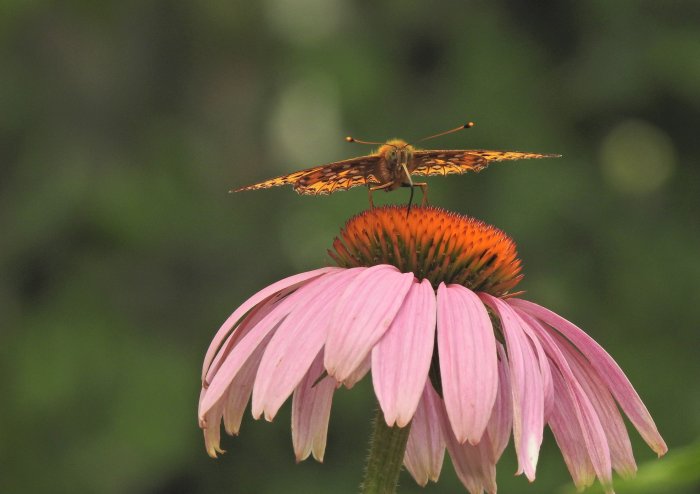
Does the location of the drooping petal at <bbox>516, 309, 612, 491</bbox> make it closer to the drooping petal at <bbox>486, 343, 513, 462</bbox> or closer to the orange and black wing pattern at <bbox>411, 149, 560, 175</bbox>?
the drooping petal at <bbox>486, 343, 513, 462</bbox>

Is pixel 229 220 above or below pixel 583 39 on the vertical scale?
below

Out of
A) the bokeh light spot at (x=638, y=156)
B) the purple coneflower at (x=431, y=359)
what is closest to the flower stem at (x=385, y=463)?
the purple coneflower at (x=431, y=359)

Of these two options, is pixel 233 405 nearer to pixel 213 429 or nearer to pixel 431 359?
pixel 213 429

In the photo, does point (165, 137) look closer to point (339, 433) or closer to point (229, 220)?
point (229, 220)

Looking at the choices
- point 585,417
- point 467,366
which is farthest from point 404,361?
point 585,417

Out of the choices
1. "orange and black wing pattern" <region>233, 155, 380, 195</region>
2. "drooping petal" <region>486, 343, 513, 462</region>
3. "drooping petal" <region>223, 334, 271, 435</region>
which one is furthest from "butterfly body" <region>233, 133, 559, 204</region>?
"drooping petal" <region>486, 343, 513, 462</region>

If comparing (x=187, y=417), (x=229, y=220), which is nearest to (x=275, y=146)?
(x=229, y=220)
